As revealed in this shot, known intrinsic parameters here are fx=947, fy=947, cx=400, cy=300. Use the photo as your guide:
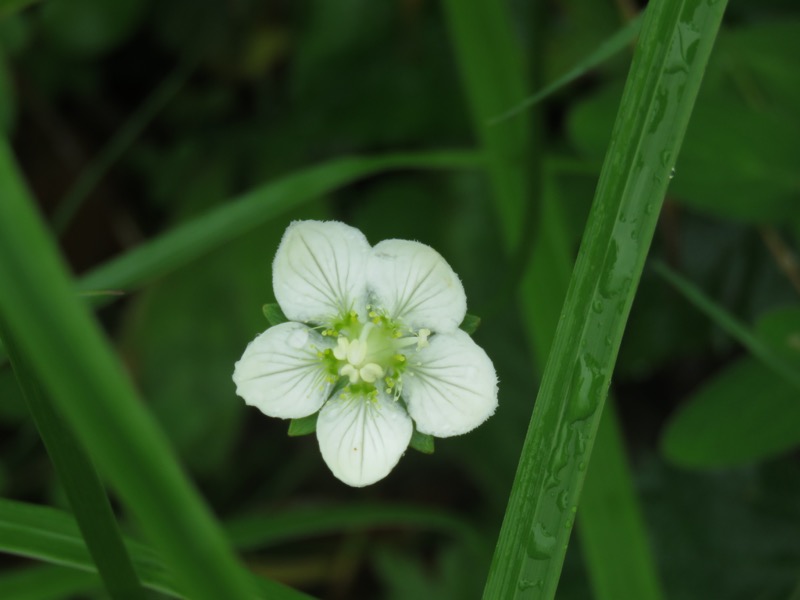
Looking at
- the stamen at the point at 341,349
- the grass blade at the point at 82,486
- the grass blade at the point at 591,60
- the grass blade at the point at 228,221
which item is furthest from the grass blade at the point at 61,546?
the grass blade at the point at 591,60

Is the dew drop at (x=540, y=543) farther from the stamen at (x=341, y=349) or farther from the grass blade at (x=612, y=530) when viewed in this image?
the grass blade at (x=612, y=530)

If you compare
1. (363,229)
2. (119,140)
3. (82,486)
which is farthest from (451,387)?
(119,140)

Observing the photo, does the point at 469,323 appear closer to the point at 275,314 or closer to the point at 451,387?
the point at 451,387

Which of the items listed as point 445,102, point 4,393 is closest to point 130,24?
point 445,102

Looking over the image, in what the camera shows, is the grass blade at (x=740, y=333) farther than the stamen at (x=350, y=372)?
Yes

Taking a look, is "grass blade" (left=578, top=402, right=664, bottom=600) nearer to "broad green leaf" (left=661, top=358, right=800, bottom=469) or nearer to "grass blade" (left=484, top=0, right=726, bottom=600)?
"broad green leaf" (left=661, top=358, right=800, bottom=469)

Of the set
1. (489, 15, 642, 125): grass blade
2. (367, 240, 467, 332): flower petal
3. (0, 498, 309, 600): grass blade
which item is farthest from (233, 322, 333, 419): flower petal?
(489, 15, 642, 125): grass blade
